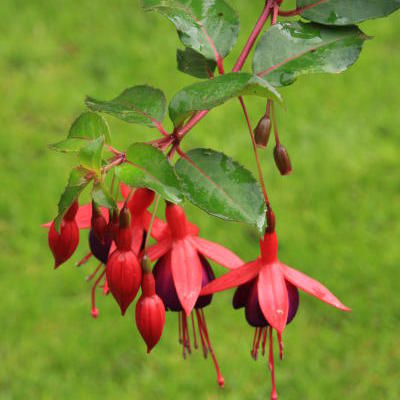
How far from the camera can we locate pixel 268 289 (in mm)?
788

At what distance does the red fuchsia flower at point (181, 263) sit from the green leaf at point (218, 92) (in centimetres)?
16

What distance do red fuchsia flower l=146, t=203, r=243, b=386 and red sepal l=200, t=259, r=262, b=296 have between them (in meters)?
0.01

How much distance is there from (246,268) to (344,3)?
0.96 ft

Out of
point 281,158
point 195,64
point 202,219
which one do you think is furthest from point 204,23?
point 202,219

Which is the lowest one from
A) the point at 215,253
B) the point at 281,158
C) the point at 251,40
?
the point at 215,253

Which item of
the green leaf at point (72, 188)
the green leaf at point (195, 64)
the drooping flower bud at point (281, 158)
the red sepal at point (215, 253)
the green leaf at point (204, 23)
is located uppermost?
the green leaf at point (204, 23)

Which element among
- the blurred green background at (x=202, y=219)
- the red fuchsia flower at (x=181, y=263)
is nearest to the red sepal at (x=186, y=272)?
the red fuchsia flower at (x=181, y=263)

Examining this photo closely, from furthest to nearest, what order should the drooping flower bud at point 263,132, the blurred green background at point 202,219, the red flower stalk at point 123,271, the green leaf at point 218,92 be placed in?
the blurred green background at point 202,219
the drooping flower bud at point 263,132
the red flower stalk at point 123,271
the green leaf at point 218,92

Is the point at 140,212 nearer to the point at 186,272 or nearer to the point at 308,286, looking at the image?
the point at 186,272

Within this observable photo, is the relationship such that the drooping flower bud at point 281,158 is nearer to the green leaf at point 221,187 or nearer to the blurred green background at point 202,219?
the green leaf at point 221,187

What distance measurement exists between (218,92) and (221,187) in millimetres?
108

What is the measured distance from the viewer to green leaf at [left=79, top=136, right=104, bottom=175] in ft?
2.08

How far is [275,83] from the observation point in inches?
29.4

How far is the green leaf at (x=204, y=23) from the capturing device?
0.77 meters
